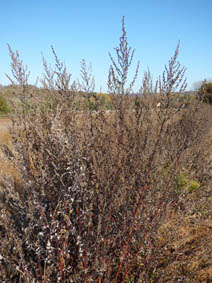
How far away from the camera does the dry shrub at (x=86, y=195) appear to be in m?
1.88

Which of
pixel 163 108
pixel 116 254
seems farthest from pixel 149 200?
pixel 163 108

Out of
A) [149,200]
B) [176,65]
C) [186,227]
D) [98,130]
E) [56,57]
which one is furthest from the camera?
[186,227]

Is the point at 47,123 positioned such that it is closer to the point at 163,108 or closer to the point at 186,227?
the point at 163,108

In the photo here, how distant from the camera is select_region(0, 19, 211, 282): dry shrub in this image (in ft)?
6.15

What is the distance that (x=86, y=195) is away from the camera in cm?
220

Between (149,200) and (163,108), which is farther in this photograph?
(149,200)

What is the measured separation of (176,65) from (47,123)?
2.01m

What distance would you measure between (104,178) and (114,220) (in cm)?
69

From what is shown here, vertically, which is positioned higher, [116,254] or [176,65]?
[176,65]

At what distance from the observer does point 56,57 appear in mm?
2727

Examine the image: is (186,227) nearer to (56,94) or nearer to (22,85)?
(56,94)

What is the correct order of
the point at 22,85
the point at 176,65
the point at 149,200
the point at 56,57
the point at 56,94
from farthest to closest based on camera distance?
the point at 56,94, the point at 56,57, the point at 149,200, the point at 22,85, the point at 176,65

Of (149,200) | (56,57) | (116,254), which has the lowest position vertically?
(116,254)

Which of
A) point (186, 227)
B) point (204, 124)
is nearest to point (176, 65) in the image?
point (186, 227)
